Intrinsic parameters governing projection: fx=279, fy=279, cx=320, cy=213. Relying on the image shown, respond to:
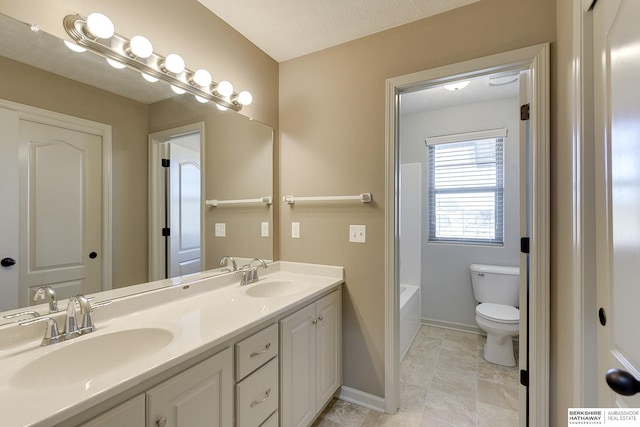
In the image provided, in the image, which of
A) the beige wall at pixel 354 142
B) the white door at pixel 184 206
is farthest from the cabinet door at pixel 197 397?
the beige wall at pixel 354 142

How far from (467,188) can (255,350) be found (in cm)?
270

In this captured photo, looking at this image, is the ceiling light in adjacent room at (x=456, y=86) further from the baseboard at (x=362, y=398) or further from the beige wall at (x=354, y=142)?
the baseboard at (x=362, y=398)

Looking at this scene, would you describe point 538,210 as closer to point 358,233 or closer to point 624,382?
point 624,382

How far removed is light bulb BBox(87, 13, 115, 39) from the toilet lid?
3.04m

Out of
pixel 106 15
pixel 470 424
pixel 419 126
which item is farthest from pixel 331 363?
pixel 419 126

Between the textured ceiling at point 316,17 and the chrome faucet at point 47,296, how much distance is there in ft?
5.27

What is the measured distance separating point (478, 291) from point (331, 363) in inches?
70.7

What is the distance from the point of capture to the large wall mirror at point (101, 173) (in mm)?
998

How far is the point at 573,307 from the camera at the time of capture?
3.47 ft

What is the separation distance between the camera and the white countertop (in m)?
0.65

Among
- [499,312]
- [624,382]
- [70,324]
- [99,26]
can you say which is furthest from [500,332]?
[99,26]

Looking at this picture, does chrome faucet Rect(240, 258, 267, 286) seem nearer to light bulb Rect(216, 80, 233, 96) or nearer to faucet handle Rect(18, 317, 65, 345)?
faucet handle Rect(18, 317, 65, 345)

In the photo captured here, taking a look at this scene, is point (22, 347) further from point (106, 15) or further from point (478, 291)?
point (478, 291)

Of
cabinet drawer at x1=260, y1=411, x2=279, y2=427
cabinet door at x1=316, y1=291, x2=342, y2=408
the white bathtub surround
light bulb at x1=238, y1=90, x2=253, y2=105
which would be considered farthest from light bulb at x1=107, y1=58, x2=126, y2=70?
the white bathtub surround
